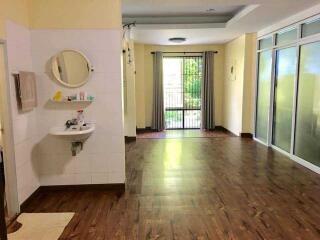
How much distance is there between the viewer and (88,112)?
343 centimetres

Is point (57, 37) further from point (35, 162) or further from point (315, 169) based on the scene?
point (315, 169)

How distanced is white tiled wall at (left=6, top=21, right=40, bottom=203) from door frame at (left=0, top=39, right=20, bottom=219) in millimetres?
66

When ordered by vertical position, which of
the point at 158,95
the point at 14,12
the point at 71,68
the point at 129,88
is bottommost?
the point at 158,95

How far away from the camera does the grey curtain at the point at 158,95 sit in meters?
7.87

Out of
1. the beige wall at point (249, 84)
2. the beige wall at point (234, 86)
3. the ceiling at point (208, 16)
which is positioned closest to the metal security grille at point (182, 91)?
the beige wall at point (234, 86)

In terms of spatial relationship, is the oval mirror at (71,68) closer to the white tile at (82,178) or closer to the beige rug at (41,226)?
the white tile at (82,178)

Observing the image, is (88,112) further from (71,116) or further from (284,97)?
(284,97)

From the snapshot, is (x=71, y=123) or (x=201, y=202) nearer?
(x=201, y=202)

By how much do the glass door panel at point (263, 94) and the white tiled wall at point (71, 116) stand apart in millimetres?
3633

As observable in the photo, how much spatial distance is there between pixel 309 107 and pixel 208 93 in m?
3.83

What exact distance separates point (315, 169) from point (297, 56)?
6.11 feet

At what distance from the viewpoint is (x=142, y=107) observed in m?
8.00

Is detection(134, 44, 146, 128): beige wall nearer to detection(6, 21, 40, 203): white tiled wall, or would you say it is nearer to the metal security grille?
the metal security grille

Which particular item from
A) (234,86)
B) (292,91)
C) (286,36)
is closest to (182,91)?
(234,86)
